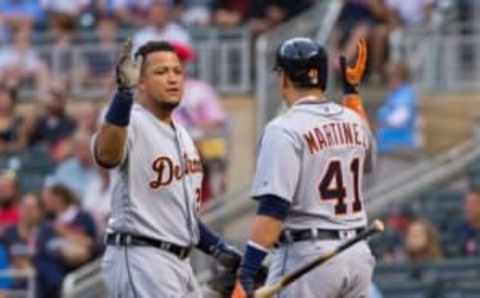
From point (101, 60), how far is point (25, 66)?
0.74 meters

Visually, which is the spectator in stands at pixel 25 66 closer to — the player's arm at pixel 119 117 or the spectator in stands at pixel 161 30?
the spectator in stands at pixel 161 30

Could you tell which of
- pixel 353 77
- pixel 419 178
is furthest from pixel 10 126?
pixel 353 77

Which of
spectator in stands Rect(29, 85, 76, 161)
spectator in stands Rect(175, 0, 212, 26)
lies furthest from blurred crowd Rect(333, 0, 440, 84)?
spectator in stands Rect(29, 85, 76, 161)

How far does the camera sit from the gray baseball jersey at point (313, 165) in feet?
36.1

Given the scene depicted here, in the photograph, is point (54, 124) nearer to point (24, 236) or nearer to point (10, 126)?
point (10, 126)

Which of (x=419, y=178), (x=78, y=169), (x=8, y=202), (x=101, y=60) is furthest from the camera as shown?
(x=101, y=60)

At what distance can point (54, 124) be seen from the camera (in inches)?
798

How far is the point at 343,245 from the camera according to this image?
1103cm

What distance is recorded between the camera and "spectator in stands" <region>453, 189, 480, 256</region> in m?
17.0

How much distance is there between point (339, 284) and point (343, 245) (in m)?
0.24

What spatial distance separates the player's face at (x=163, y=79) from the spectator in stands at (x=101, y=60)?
10.2 metres

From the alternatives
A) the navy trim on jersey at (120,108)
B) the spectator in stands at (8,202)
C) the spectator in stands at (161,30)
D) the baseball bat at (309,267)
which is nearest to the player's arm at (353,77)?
the baseball bat at (309,267)

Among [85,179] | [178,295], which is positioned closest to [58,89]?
[85,179]

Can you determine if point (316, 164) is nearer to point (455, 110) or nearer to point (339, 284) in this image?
point (339, 284)
